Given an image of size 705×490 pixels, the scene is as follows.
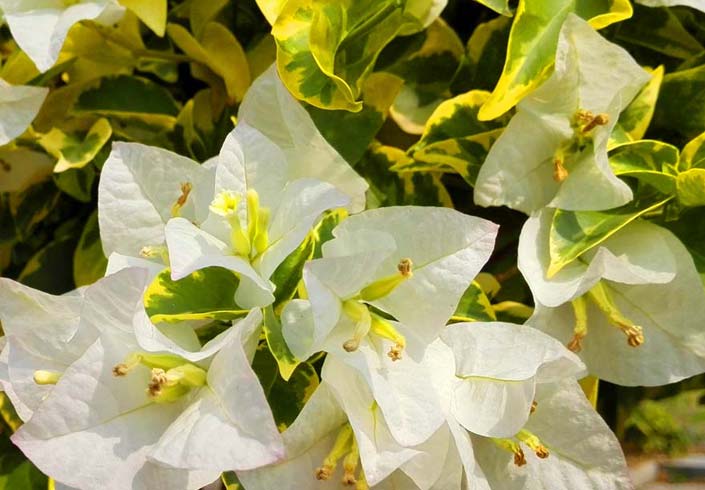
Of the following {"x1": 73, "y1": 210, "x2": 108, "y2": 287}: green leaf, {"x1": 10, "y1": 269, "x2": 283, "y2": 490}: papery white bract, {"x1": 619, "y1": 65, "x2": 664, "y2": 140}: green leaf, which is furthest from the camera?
{"x1": 73, "y1": 210, "x2": 108, "y2": 287}: green leaf

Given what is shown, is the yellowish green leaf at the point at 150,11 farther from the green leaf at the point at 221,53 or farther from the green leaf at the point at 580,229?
the green leaf at the point at 580,229

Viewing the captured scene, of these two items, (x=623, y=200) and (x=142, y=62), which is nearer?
(x=623, y=200)

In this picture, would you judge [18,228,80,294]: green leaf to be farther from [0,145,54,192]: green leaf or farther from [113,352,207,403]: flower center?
[113,352,207,403]: flower center

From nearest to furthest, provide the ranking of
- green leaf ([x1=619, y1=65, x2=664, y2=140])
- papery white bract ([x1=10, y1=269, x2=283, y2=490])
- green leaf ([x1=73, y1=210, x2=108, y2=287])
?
papery white bract ([x1=10, y1=269, x2=283, y2=490]) < green leaf ([x1=619, y1=65, x2=664, y2=140]) < green leaf ([x1=73, y1=210, x2=108, y2=287])

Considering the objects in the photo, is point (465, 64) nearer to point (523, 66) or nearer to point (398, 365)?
point (523, 66)

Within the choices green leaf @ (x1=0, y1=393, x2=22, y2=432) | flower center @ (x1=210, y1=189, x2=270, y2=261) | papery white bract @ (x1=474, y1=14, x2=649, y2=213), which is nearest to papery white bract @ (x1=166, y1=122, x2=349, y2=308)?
flower center @ (x1=210, y1=189, x2=270, y2=261)

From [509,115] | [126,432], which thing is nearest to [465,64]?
[509,115]

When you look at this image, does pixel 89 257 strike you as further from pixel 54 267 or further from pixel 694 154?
pixel 694 154
